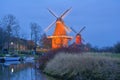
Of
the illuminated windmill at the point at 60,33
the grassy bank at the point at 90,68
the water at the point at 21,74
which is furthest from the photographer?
the illuminated windmill at the point at 60,33

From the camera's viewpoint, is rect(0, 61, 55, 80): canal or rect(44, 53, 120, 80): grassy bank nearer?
rect(44, 53, 120, 80): grassy bank

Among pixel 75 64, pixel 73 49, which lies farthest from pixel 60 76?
pixel 73 49

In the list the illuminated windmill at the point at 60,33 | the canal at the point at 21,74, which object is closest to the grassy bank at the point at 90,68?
the canal at the point at 21,74

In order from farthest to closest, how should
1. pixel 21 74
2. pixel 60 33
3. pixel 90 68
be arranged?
pixel 60 33 → pixel 21 74 → pixel 90 68

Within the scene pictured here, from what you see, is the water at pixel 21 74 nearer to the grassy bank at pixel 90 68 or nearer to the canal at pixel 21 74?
the canal at pixel 21 74

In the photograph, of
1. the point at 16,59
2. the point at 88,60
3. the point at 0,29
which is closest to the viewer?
the point at 88,60

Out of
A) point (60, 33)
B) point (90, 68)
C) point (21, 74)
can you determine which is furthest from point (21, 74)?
point (60, 33)

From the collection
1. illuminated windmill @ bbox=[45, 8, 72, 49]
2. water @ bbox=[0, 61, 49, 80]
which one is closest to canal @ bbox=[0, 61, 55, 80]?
water @ bbox=[0, 61, 49, 80]

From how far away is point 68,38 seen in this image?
9075cm

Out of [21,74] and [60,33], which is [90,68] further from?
[60,33]

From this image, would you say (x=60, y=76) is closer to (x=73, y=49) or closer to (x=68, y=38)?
(x=73, y=49)

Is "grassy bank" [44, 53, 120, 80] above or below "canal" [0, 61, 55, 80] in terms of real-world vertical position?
above

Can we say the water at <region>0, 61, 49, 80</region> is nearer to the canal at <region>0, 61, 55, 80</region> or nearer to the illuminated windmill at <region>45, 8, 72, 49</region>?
the canal at <region>0, 61, 55, 80</region>

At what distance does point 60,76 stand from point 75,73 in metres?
3.82
